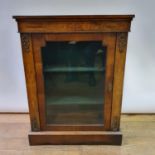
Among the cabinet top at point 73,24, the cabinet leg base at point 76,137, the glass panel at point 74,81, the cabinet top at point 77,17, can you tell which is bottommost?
the cabinet leg base at point 76,137

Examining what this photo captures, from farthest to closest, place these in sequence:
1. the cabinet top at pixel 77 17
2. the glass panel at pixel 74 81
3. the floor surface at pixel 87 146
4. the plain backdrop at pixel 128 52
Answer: the plain backdrop at pixel 128 52, the floor surface at pixel 87 146, the glass panel at pixel 74 81, the cabinet top at pixel 77 17

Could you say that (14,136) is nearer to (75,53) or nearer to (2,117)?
(2,117)

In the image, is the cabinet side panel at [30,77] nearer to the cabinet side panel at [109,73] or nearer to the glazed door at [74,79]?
the glazed door at [74,79]

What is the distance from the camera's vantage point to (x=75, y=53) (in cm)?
130

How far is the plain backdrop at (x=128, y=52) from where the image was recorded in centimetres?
155

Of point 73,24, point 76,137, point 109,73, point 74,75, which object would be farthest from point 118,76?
point 76,137

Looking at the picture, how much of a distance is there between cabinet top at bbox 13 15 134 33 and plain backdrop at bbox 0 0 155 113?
435 millimetres

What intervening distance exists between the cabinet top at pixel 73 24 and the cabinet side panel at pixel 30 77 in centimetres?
7

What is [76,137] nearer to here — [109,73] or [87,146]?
[87,146]

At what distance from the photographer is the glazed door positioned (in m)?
1.23

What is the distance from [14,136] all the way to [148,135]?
1062 millimetres

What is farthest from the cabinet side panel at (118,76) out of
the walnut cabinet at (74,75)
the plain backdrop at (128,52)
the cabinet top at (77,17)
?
the plain backdrop at (128,52)

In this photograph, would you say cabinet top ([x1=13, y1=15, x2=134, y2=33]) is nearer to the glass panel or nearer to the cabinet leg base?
the glass panel

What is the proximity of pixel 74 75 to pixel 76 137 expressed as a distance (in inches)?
18.1
